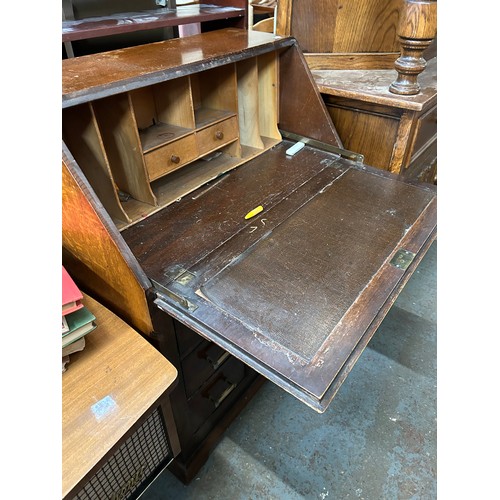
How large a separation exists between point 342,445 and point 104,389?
1010 millimetres

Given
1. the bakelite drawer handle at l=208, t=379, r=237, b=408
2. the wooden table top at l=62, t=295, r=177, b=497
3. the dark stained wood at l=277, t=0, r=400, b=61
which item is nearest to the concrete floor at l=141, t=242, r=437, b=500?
the bakelite drawer handle at l=208, t=379, r=237, b=408

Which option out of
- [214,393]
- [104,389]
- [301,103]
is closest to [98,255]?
[104,389]

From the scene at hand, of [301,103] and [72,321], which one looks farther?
[301,103]

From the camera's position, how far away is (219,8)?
1.36 m

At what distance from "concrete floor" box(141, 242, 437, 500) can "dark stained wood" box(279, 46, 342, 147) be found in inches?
40.0

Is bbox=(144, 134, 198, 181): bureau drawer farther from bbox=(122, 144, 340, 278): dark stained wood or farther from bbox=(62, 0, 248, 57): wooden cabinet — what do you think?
bbox=(62, 0, 248, 57): wooden cabinet

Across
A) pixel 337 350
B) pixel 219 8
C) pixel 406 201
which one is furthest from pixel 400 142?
pixel 337 350

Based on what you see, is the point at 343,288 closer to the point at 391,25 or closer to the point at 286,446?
the point at 286,446

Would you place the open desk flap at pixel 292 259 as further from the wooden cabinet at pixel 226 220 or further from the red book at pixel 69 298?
the red book at pixel 69 298

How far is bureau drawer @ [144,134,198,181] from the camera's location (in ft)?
3.34

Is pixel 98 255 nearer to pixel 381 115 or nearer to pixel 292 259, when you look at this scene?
pixel 292 259

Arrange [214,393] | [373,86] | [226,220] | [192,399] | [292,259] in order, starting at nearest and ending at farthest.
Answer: [292,259]
[226,220]
[192,399]
[214,393]
[373,86]

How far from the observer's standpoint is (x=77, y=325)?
0.78 m

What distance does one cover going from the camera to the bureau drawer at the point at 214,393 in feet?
4.00
